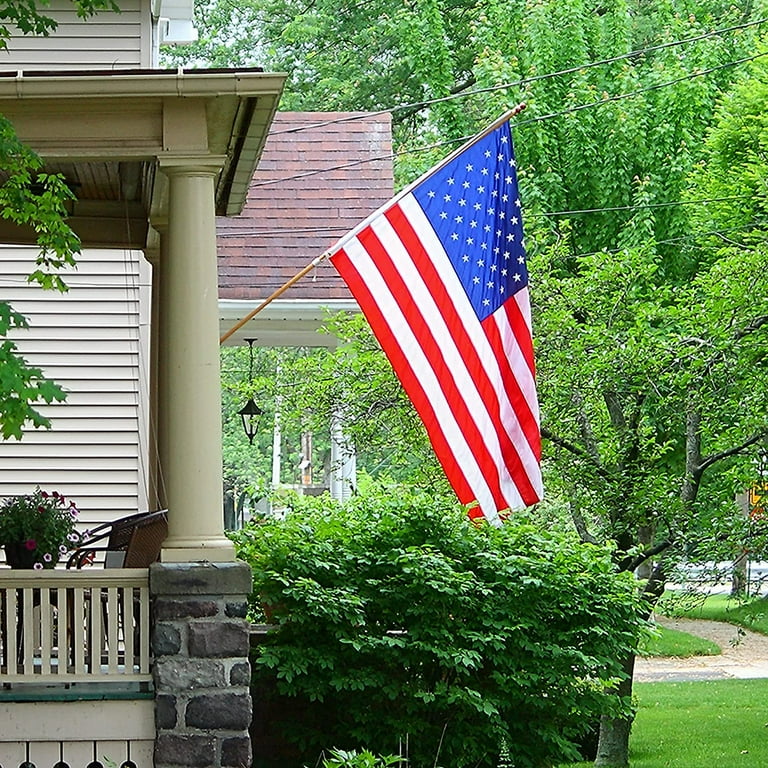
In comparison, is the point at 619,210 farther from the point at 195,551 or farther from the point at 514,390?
the point at 195,551

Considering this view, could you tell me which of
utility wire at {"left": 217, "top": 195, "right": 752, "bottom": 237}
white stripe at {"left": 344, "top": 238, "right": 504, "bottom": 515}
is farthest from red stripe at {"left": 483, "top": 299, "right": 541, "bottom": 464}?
utility wire at {"left": 217, "top": 195, "right": 752, "bottom": 237}

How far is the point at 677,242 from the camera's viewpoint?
1591cm

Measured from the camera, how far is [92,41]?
34.9 ft

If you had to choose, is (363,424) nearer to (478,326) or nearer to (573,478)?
(573,478)

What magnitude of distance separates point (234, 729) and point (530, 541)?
9.13 feet

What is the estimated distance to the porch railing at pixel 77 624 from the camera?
20.2ft

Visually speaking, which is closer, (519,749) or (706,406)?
(519,749)

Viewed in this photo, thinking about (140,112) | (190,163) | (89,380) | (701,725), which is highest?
(140,112)

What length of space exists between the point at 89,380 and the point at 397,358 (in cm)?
437

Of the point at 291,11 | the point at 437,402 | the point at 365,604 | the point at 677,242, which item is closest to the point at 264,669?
the point at 365,604

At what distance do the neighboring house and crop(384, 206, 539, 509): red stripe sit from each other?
4589 mm

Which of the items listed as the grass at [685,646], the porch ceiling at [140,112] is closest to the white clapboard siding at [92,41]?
the porch ceiling at [140,112]

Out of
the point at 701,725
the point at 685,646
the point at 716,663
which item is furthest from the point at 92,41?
the point at 685,646

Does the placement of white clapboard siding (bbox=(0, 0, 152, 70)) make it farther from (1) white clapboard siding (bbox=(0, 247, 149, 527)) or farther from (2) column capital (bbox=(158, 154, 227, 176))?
(2) column capital (bbox=(158, 154, 227, 176))
